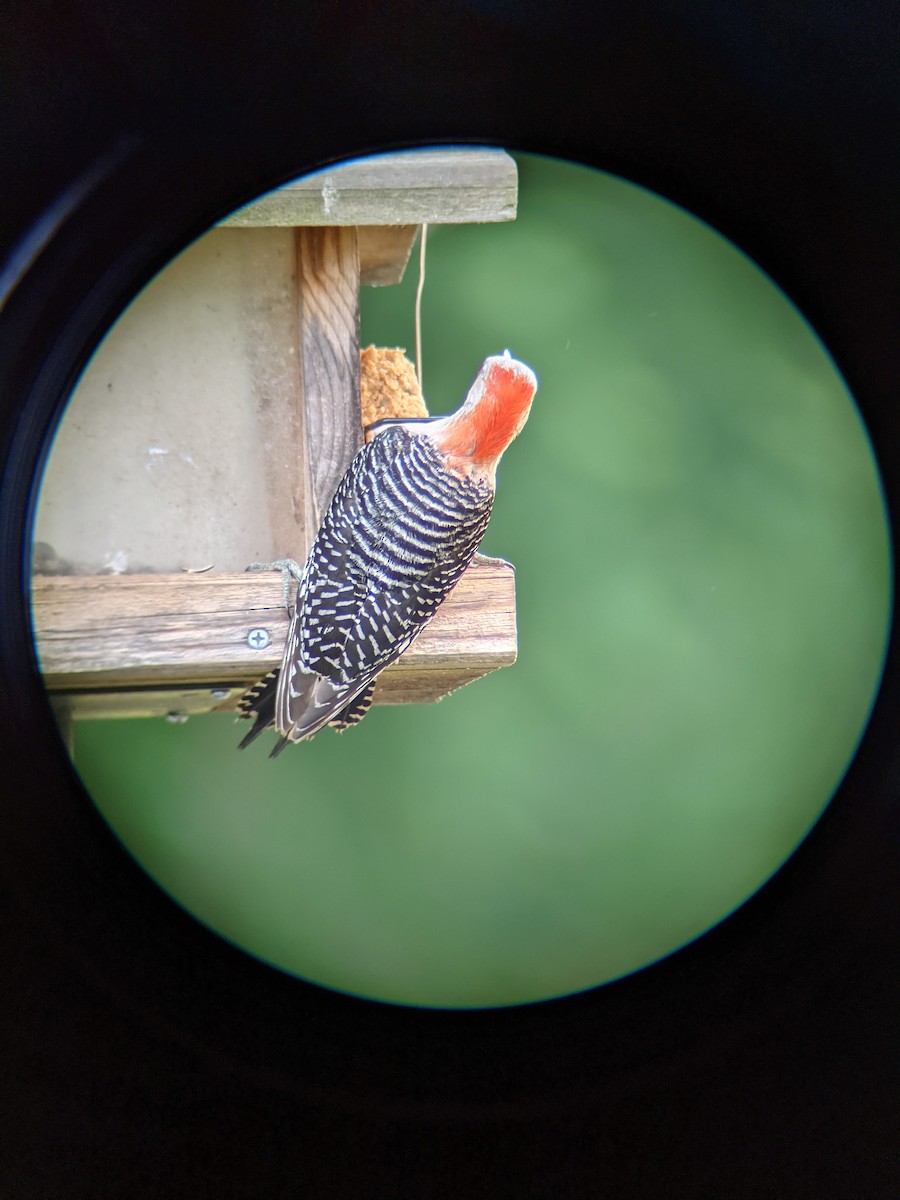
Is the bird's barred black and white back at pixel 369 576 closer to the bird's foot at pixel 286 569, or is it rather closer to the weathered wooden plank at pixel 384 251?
the bird's foot at pixel 286 569

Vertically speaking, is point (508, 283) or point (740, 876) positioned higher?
point (508, 283)

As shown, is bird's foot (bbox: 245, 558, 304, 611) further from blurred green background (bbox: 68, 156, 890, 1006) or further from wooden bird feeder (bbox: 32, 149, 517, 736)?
blurred green background (bbox: 68, 156, 890, 1006)

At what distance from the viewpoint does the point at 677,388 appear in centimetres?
201

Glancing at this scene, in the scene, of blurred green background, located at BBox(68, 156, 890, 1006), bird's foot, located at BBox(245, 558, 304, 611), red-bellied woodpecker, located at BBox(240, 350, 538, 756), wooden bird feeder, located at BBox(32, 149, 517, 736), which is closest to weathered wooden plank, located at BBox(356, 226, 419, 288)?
wooden bird feeder, located at BBox(32, 149, 517, 736)

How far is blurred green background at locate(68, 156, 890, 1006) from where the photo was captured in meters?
1.82

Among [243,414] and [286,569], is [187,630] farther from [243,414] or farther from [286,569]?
[243,414]

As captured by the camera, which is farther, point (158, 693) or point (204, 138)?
point (158, 693)

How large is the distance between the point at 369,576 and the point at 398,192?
486mm

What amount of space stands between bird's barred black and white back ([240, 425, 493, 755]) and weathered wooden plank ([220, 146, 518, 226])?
30 centimetres

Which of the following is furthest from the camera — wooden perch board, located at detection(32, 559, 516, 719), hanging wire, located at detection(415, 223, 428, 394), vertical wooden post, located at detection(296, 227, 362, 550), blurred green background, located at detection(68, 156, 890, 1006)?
blurred green background, located at detection(68, 156, 890, 1006)

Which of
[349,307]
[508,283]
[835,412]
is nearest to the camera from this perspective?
[349,307]

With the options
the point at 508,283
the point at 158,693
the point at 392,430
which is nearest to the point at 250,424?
the point at 392,430

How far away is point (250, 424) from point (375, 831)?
2.65 feet

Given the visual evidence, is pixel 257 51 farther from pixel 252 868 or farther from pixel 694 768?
pixel 694 768
